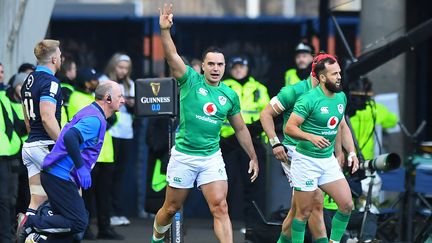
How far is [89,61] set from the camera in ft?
69.2

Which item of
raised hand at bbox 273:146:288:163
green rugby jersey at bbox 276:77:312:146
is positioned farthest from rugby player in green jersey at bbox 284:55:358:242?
green rugby jersey at bbox 276:77:312:146

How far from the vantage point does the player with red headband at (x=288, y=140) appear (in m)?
14.0

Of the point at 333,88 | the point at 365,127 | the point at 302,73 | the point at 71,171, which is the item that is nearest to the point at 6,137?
the point at 71,171

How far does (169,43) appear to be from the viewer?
13289 millimetres

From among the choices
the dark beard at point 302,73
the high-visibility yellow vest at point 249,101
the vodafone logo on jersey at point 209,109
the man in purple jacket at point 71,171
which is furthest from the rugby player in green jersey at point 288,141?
the high-visibility yellow vest at point 249,101

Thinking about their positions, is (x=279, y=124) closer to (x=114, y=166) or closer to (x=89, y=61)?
(x=114, y=166)

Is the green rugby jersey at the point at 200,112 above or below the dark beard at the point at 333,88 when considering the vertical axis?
below

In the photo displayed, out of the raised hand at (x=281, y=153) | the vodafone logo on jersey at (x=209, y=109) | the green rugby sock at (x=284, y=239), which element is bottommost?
the green rugby sock at (x=284, y=239)

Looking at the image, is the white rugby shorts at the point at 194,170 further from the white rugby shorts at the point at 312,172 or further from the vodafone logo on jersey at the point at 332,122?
the vodafone logo on jersey at the point at 332,122

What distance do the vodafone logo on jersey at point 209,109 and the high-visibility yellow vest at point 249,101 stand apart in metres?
3.60

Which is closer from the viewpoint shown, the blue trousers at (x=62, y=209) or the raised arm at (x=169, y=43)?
the blue trousers at (x=62, y=209)

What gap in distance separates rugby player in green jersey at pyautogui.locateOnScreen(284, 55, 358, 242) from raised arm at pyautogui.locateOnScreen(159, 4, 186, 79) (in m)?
1.18

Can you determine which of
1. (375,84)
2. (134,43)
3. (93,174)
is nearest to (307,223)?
(93,174)

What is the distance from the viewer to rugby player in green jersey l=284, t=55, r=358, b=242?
13.8 m
